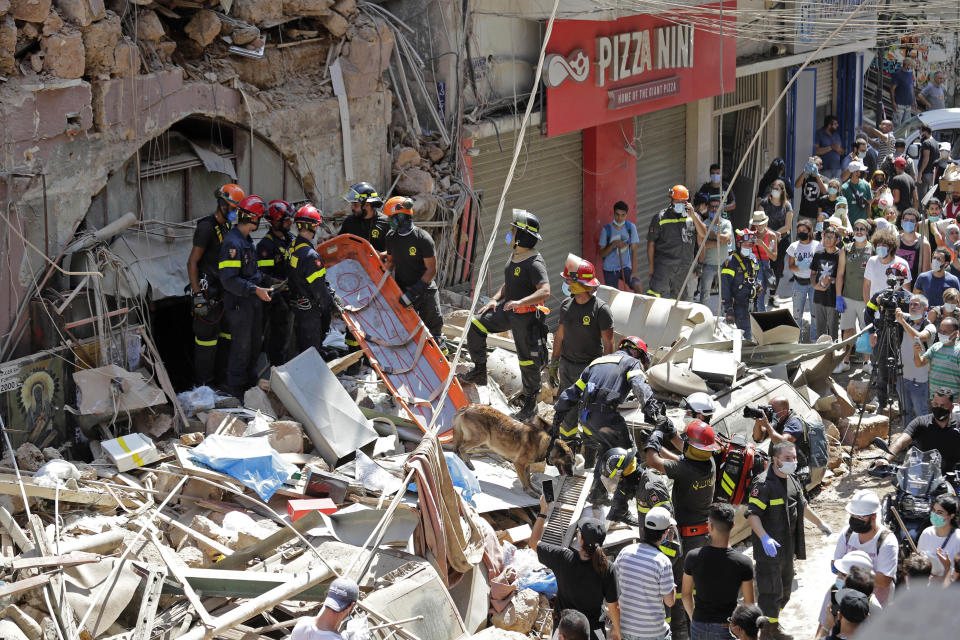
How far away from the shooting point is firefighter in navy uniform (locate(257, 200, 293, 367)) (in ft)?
31.5

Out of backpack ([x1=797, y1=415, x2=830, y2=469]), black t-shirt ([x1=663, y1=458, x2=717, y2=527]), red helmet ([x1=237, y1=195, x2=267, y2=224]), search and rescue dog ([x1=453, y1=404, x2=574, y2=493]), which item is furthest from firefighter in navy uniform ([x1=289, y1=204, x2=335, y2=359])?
backpack ([x1=797, y1=415, x2=830, y2=469])

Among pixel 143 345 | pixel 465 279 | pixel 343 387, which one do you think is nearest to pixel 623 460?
pixel 343 387

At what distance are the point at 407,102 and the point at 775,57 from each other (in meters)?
9.77

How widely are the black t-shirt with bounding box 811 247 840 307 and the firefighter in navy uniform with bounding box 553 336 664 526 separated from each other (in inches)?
183

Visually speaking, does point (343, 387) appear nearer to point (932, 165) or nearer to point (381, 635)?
point (381, 635)

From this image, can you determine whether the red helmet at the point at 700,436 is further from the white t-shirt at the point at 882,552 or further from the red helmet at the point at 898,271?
the red helmet at the point at 898,271

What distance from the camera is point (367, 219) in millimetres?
10523

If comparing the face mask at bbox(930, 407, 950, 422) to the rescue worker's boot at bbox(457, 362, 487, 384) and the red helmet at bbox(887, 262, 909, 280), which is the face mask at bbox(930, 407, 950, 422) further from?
the rescue worker's boot at bbox(457, 362, 487, 384)

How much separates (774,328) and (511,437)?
13.6ft

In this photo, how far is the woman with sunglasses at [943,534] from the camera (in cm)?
655

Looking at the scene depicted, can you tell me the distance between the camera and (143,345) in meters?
9.20

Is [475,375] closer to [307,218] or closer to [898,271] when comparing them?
[307,218]

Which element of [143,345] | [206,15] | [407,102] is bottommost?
[143,345]

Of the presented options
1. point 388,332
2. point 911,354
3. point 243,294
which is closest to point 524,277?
point 388,332
